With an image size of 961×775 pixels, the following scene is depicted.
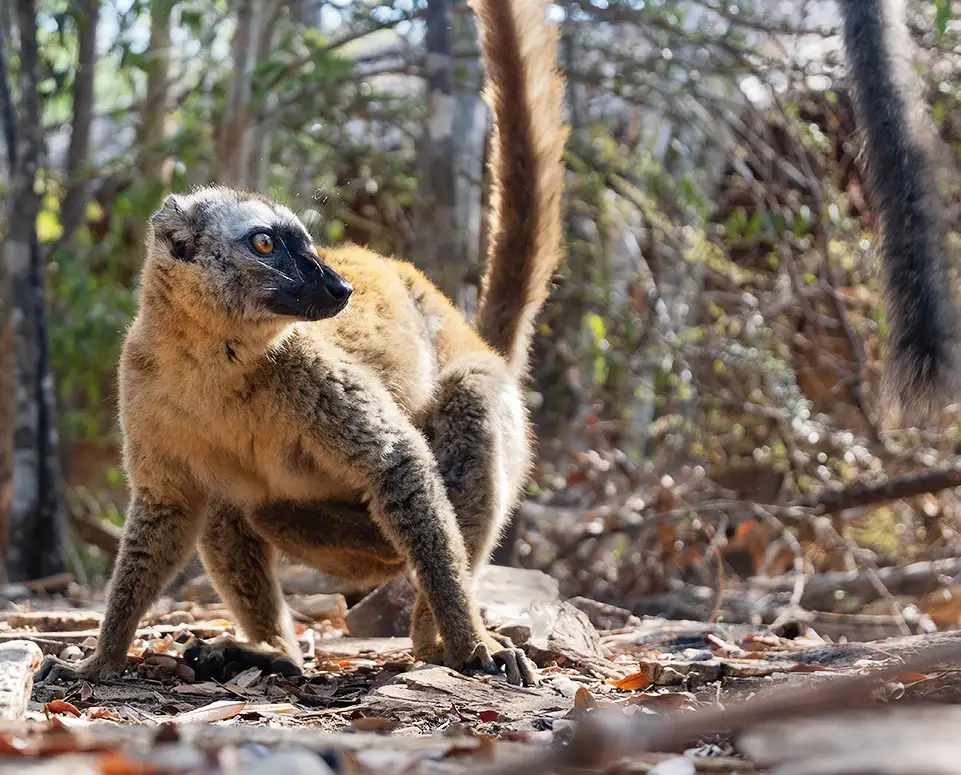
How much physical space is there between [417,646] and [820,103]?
576 centimetres

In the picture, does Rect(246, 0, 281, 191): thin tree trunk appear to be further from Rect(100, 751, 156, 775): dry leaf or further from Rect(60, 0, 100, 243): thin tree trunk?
Rect(100, 751, 156, 775): dry leaf

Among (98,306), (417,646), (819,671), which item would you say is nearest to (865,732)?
(819,671)

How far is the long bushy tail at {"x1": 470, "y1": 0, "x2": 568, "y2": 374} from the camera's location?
482 centimetres

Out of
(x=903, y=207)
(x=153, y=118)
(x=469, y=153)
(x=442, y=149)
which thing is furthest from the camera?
(x=153, y=118)

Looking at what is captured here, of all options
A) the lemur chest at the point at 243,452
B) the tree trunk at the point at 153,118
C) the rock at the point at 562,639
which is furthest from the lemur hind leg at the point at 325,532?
the tree trunk at the point at 153,118

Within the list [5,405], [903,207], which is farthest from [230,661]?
[5,405]

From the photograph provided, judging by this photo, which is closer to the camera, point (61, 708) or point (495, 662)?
point (61, 708)

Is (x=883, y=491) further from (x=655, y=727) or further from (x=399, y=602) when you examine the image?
(x=655, y=727)

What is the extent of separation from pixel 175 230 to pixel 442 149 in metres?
2.77

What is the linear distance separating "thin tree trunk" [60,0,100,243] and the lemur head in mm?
4377

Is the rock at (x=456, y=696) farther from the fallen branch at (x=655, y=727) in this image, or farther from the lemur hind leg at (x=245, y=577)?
the fallen branch at (x=655, y=727)

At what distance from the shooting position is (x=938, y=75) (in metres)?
7.36

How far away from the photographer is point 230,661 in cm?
416

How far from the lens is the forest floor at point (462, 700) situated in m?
1.86
